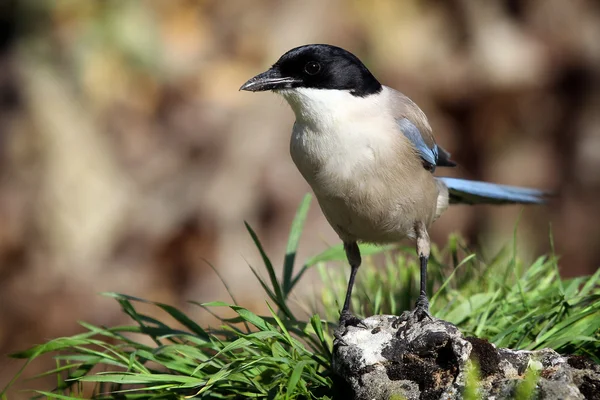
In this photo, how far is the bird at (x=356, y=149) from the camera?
125 inches

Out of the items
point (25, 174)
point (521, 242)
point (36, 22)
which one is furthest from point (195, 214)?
point (521, 242)

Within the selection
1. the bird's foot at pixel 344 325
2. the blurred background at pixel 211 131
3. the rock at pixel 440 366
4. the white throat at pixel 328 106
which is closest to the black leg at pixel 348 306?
the bird's foot at pixel 344 325

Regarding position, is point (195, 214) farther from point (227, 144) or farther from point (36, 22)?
point (36, 22)

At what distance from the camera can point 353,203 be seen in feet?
10.5

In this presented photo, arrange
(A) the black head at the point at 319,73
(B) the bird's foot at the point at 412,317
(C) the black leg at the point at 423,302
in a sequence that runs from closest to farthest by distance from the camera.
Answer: (B) the bird's foot at the point at 412,317, (C) the black leg at the point at 423,302, (A) the black head at the point at 319,73

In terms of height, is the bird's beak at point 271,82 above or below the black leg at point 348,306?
above

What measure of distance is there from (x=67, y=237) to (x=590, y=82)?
460 centimetres

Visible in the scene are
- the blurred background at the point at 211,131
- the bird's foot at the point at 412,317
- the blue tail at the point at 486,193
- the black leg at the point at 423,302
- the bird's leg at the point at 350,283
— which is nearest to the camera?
the bird's foot at the point at 412,317

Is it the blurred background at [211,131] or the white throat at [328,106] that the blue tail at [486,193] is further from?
the blurred background at [211,131]

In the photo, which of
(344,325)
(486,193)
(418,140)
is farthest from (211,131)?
(344,325)

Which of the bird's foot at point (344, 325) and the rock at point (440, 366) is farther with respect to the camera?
the bird's foot at point (344, 325)

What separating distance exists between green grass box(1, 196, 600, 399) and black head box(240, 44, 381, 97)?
0.60 m

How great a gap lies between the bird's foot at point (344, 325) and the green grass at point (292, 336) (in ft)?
0.23

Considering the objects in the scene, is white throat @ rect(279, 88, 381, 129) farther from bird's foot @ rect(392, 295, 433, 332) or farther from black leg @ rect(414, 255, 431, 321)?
bird's foot @ rect(392, 295, 433, 332)
